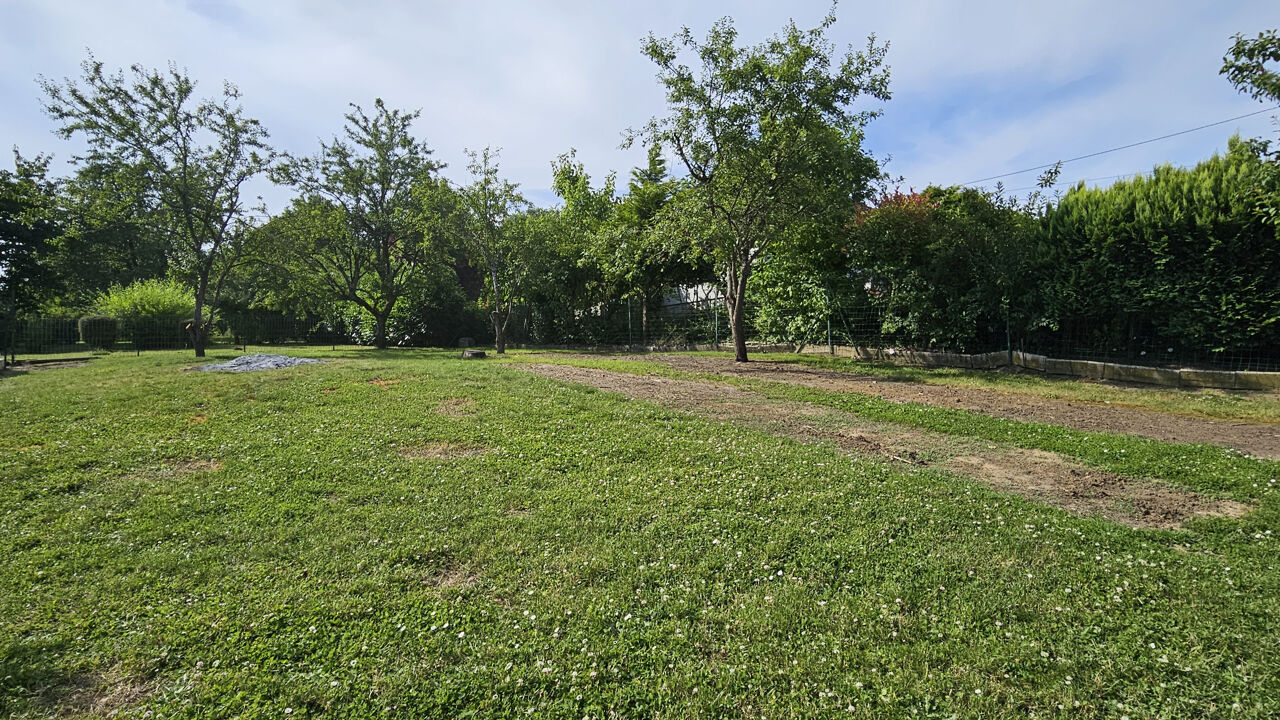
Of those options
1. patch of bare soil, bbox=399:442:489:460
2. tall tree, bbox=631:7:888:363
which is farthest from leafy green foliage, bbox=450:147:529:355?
patch of bare soil, bbox=399:442:489:460

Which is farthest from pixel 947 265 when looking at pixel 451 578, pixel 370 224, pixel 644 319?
pixel 370 224

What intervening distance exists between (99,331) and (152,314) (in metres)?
2.01

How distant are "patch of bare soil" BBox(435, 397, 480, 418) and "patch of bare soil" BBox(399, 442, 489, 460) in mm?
1249

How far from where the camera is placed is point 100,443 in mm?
5848

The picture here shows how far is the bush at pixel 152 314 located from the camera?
23.1 meters

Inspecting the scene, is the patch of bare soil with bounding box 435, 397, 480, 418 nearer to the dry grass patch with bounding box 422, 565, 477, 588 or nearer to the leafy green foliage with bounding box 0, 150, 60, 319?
the dry grass patch with bounding box 422, 565, 477, 588

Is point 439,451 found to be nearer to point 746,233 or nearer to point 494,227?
point 746,233

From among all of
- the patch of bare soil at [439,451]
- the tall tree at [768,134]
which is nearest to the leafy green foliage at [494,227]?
the tall tree at [768,134]

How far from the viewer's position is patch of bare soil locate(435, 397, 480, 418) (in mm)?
7270

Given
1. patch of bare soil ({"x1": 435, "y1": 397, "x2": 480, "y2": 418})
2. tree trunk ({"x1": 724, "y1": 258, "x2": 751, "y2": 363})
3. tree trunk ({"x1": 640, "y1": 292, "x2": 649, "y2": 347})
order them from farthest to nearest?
1. tree trunk ({"x1": 640, "y1": 292, "x2": 649, "y2": 347})
2. tree trunk ({"x1": 724, "y1": 258, "x2": 751, "y2": 363})
3. patch of bare soil ({"x1": 435, "y1": 397, "x2": 480, "y2": 418})

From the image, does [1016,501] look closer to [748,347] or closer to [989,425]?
[989,425]

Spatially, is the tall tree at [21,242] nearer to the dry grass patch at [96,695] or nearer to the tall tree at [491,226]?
the tall tree at [491,226]

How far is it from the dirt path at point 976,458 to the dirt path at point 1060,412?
5.08 ft

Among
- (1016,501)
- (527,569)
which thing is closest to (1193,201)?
(1016,501)
